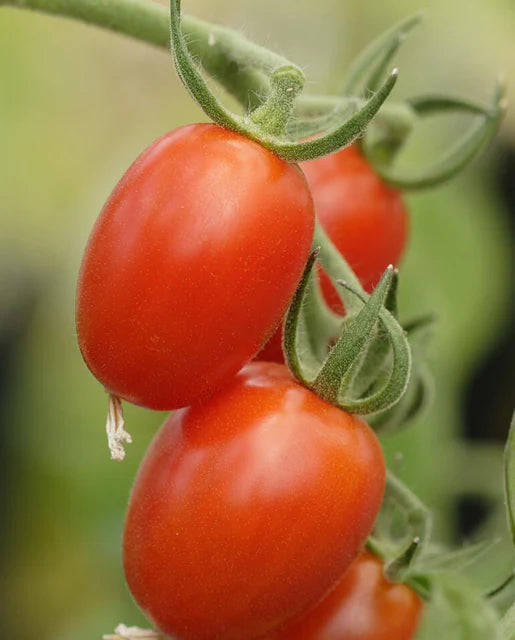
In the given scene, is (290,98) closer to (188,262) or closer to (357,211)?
(188,262)

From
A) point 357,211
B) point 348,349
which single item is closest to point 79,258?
point 357,211

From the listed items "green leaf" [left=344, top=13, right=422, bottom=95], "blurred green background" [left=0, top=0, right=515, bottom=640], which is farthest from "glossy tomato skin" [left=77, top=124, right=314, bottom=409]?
"blurred green background" [left=0, top=0, right=515, bottom=640]

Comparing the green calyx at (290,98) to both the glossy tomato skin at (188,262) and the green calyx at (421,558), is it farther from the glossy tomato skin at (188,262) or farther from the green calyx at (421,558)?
the green calyx at (421,558)

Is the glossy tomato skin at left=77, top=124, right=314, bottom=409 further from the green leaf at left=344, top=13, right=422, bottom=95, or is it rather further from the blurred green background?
the blurred green background

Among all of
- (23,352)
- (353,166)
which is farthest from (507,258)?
(353,166)

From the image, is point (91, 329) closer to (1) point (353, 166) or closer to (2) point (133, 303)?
(2) point (133, 303)

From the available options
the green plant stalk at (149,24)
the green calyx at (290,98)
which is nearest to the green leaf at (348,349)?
the green calyx at (290,98)
